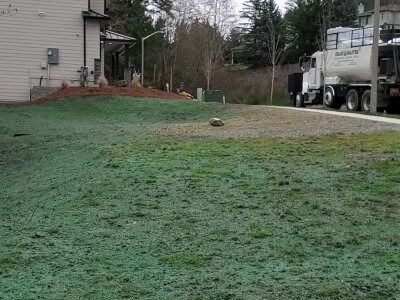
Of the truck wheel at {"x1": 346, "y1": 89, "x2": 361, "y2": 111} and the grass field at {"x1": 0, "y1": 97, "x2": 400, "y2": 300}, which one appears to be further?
the truck wheel at {"x1": 346, "y1": 89, "x2": 361, "y2": 111}

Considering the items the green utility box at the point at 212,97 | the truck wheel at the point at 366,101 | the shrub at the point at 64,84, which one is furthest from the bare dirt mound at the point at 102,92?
the green utility box at the point at 212,97

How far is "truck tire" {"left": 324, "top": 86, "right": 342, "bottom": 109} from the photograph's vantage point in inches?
1166

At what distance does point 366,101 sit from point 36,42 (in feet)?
56.2

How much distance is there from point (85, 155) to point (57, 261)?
6.03 m

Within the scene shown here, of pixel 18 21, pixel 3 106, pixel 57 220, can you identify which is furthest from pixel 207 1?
pixel 57 220

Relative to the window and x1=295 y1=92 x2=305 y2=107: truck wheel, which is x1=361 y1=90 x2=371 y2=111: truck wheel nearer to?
the window

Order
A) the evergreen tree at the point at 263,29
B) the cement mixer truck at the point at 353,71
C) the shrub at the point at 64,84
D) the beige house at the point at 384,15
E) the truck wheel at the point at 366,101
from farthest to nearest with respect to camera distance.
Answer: the evergreen tree at the point at 263,29
the beige house at the point at 384,15
the shrub at the point at 64,84
the truck wheel at the point at 366,101
the cement mixer truck at the point at 353,71

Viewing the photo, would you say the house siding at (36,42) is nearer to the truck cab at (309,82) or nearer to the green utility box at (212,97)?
the green utility box at (212,97)

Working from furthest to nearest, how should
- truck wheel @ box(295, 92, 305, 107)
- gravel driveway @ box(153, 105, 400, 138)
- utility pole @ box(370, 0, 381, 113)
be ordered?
1. truck wheel @ box(295, 92, 305, 107)
2. utility pole @ box(370, 0, 381, 113)
3. gravel driveway @ box(153, 105, 400, 138)

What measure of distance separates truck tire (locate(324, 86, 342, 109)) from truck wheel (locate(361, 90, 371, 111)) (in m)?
3.20

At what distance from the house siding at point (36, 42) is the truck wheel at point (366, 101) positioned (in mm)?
14435

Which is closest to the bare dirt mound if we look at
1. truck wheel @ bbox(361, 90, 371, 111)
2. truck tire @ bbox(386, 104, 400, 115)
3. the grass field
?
truck wheel @ bbox(361, 90, 371, 111)

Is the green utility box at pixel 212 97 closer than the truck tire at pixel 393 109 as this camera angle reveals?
No

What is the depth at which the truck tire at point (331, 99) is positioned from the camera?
97.2 ft
